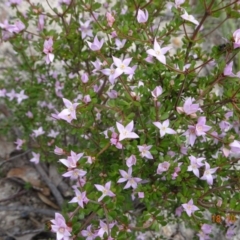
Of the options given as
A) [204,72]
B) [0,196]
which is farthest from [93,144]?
[204,72]

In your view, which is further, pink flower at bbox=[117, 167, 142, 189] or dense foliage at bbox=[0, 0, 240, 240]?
pink flower at bbox=[117, 167, 142, 189]

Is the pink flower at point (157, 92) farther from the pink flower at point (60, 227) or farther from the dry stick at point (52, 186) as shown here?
the dry stick at point (52, 186)

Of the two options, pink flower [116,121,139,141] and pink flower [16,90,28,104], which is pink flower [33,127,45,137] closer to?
pink flower [16,90,28,104]

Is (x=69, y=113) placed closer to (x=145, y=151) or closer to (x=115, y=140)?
(x=115, y=140)

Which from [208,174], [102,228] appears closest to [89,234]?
[102,228]

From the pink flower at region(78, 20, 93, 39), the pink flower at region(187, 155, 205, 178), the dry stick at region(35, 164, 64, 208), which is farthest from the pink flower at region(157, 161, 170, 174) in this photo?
the dry stick at region(35, 164, 64, 208)

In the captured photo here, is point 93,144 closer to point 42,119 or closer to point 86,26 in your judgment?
point 86,26

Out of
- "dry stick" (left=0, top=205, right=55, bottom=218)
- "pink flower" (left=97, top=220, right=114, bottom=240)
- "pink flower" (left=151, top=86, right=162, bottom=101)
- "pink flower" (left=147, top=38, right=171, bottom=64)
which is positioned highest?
"dry stick" (left=0, top=205, right=55, bottom=218)

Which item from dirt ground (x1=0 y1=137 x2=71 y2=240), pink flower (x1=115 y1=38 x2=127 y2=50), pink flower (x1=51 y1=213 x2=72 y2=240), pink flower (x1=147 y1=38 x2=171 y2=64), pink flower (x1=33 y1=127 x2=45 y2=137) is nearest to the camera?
pink flower (x1=147 y1=38 x2=171 y2=64)

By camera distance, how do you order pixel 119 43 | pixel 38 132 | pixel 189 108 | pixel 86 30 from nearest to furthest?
pixel 189 108 < pixel 119 43 < pixel 86 30 < pixel 38 132

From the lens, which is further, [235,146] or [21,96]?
[21,96]

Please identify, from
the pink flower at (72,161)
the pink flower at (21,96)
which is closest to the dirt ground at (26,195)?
the pink flower at (21,96)
